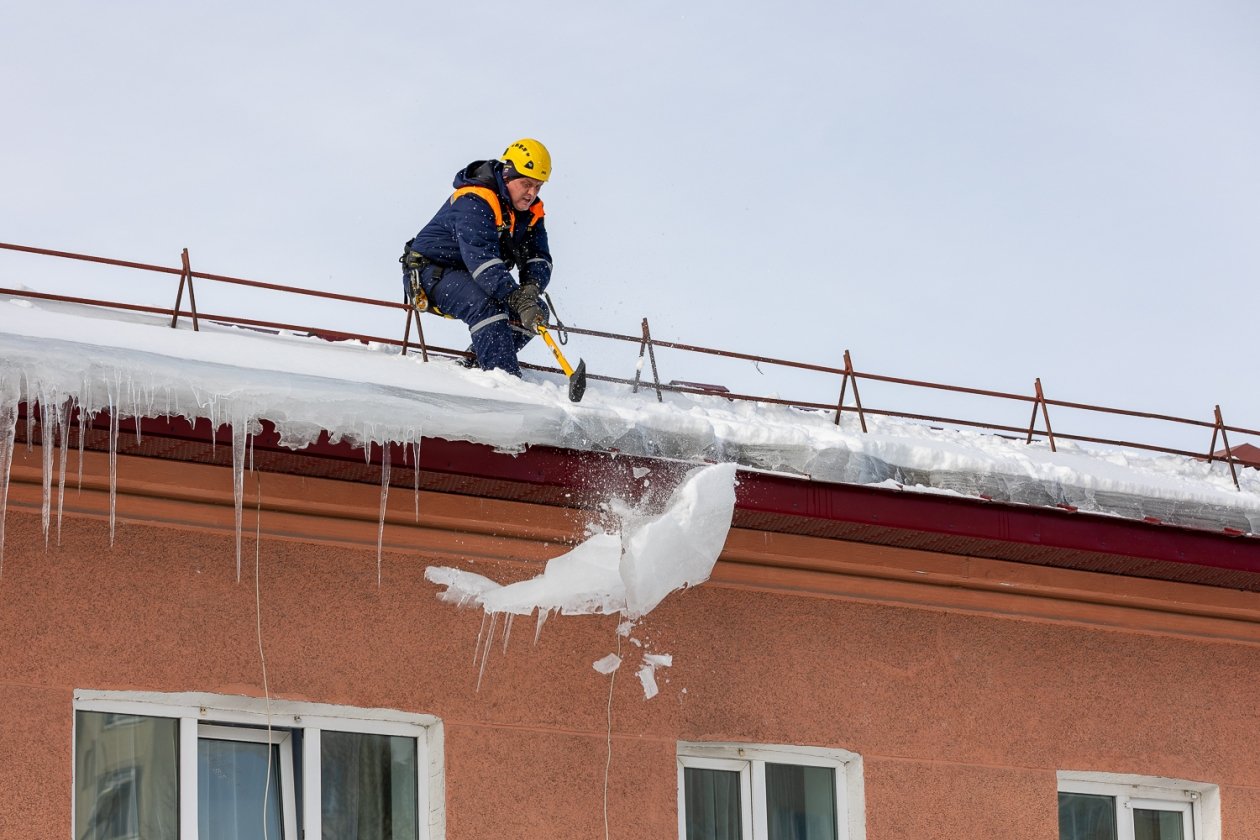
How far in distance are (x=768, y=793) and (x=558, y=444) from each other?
1576 mm

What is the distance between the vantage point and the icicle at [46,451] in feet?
17.0

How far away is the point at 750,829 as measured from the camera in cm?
634

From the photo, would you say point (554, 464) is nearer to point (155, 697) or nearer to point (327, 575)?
point (327, 575)

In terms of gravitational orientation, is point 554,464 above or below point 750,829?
above

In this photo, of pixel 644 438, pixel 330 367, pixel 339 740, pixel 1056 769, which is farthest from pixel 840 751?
pixel 330 367

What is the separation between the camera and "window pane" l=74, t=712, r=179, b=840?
17.6ft

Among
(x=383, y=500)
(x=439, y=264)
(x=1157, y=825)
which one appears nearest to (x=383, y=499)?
(x=383, y=500)

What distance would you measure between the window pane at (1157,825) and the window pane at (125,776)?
3809 millimetres

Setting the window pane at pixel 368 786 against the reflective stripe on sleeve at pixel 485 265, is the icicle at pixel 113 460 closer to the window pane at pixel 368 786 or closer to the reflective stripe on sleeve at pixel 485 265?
the window pane at pixel 368 786

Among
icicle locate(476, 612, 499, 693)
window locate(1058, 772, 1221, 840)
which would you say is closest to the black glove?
icicle locate(476, 612, 499, 693)

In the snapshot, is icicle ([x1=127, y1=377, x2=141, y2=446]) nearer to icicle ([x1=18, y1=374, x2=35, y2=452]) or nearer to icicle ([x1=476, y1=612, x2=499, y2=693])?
icicle ([x1=18, y1=374, x2=35, y2=452])

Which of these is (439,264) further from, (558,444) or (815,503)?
(815,503)

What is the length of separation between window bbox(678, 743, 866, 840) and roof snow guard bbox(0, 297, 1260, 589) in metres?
0.83

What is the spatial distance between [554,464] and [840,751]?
1.59m
